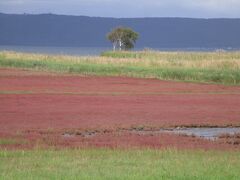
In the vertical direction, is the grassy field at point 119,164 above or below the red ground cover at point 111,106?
below

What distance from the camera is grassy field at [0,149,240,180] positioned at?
1272 cm

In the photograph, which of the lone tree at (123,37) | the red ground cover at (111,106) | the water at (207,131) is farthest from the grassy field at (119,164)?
the lone tree at (123,37)

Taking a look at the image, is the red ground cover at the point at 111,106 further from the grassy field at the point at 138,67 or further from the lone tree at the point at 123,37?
the lone tree at the point at 123,37

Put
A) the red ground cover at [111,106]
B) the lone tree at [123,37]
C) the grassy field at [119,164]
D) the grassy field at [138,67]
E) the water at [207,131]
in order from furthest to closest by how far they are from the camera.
Result: the lone tree at [123,37], the grassy field at [138,67], the water at [207,131], the red ground cover at [111,106], the grassy field at [119,164]

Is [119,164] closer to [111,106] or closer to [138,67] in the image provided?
[111,106]

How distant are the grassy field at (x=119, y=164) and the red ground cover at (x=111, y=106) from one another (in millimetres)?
2974

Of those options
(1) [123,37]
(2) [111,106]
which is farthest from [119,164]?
(1) [123,37]

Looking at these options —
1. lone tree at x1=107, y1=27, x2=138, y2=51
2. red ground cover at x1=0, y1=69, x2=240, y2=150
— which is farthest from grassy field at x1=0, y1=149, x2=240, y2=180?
lone tree at x1=107, y1=27, x2=138, y2=51

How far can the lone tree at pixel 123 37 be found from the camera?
14700cm

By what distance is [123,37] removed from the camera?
149m

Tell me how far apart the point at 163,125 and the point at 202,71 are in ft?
121

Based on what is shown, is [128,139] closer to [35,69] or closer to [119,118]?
[119,118]

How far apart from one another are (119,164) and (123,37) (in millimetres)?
134833

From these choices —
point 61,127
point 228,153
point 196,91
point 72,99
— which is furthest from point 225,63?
point 228,153
